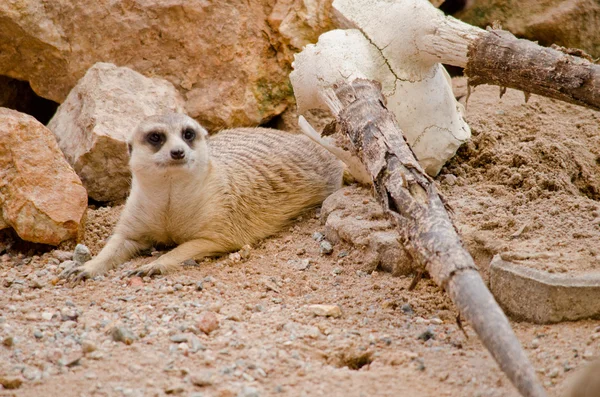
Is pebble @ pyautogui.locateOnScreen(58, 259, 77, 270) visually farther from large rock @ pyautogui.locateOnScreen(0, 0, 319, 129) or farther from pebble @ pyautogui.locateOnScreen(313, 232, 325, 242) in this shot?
large rock @ pyautogui.locateOnScreen(0, 0, 319, 129)

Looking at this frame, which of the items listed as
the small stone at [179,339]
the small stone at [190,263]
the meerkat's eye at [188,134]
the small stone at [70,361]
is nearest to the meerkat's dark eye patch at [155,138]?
the meerkat's eye at [188,134]

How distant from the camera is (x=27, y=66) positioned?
4535mm

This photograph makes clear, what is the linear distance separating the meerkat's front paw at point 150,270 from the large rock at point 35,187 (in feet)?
1.76

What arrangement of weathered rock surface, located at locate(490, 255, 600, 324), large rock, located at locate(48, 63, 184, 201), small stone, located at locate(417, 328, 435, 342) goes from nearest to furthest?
weathered rock surface, located at locate(490, 255, 600, 324)
small stone, located at locate(417, 328, 435, 342)
large rock, located at locate(48, 63, 184, 201)

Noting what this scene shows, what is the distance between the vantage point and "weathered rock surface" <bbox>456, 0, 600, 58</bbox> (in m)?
4.87

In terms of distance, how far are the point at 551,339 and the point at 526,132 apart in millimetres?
2028

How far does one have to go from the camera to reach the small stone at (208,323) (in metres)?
2.54

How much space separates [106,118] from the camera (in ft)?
13.8

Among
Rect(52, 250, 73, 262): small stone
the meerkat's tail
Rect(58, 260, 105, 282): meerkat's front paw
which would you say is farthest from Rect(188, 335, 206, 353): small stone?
the meerkat's tail

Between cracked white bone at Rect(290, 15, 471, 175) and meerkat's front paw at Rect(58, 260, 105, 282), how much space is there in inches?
52.4

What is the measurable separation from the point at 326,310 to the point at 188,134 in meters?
1.37

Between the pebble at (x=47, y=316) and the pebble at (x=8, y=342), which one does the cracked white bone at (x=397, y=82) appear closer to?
the pebble at (x=47, y=316)

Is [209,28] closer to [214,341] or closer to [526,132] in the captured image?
[526,132]

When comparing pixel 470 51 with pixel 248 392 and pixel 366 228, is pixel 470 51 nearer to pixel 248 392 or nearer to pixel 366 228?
pixel 366 228
